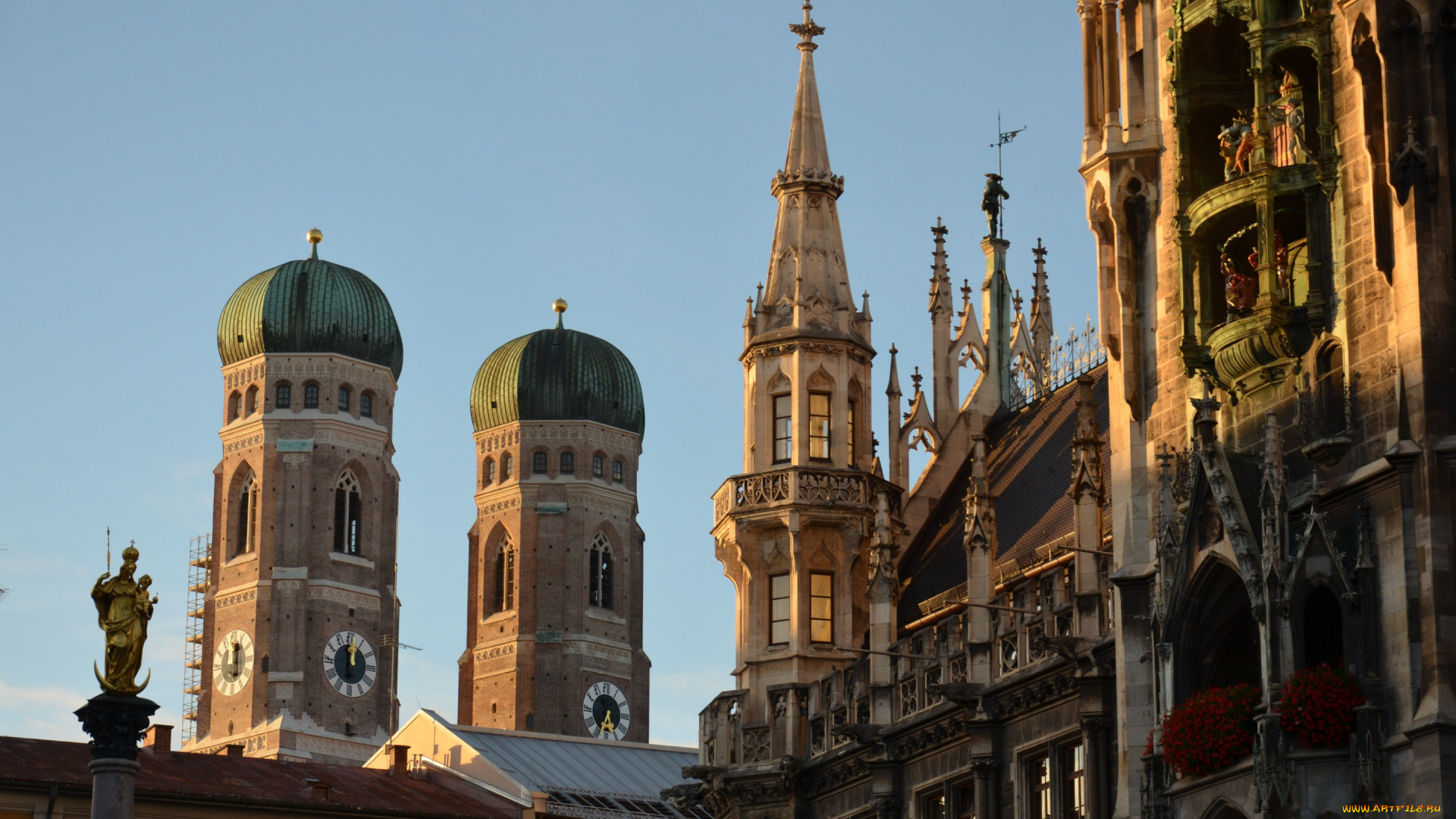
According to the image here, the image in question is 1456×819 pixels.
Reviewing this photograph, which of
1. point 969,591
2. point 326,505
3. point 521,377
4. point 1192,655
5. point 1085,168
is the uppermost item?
point 521,377

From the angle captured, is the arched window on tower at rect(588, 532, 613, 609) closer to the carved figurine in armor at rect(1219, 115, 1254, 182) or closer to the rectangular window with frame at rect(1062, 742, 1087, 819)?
the rectangular window with frame at rect(1062, 742, 1087, 819)

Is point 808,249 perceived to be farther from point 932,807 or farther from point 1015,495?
point 932,807

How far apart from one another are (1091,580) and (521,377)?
142010 millimetres

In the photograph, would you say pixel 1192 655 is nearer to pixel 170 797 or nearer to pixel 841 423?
pixel 841 423

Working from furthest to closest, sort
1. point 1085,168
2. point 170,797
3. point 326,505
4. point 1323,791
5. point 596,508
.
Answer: point 596,508 → point 326,505 → point 170,797 → point 1085,168 → point 1323,791

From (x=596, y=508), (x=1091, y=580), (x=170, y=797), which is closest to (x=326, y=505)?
(x=596, y=508)

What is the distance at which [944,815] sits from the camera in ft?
156

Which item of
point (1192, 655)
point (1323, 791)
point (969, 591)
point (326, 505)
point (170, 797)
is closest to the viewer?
point (1323, 791)

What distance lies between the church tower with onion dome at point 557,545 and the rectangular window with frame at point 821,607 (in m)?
118

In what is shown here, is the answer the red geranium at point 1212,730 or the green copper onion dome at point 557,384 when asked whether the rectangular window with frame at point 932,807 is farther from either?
the green copper onion dome at point 557,384

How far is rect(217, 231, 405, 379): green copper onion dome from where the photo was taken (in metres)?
166

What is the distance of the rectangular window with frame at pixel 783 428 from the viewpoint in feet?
179

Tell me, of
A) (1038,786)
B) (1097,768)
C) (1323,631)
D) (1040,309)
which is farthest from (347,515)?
(1323,631)

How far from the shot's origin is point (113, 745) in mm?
38219
